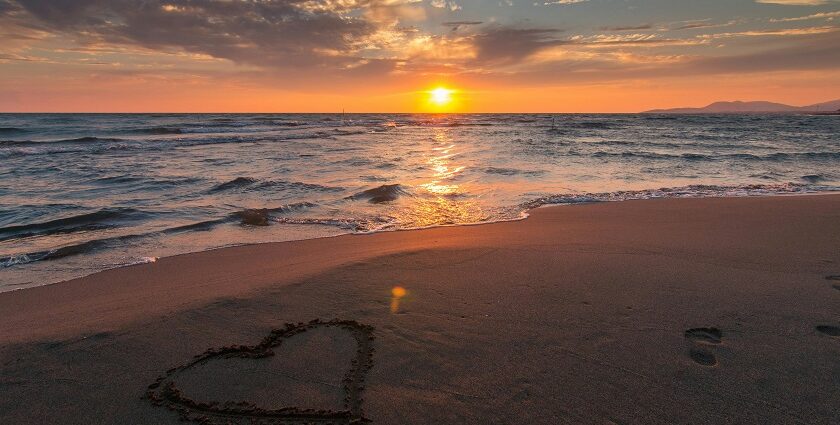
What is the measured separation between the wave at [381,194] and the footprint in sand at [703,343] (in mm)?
7019

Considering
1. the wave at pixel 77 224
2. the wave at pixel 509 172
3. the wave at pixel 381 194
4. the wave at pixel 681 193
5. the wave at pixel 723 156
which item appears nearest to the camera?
the wave at pixel 77 224

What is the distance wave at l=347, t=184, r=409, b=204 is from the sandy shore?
4263 mm

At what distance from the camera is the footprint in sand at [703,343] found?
3111mm

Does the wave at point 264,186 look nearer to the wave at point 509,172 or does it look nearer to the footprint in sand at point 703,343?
the wave at point 509,172

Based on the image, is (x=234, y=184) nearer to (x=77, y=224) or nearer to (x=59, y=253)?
(x=77, y=224)

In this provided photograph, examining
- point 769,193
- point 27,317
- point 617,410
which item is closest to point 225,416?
point 617,410

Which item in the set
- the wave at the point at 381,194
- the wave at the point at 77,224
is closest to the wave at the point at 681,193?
the wave at the point at 381,194

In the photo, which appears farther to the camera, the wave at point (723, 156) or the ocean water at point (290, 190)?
the wave at point (723, 156)

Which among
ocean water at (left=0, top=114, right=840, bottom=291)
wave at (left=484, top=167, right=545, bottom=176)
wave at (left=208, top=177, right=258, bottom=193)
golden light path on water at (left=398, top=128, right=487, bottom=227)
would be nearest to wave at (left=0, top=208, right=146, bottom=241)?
ocean water at (left=0, top=114, right=840, bottom=291)

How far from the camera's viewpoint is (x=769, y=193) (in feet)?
34.6

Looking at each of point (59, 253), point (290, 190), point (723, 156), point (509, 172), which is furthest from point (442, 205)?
point (723, 156)

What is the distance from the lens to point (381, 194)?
1042cm

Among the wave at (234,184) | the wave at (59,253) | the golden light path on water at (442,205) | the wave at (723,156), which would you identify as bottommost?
the wave at (59,253)

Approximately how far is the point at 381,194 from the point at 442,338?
23.7 feet
